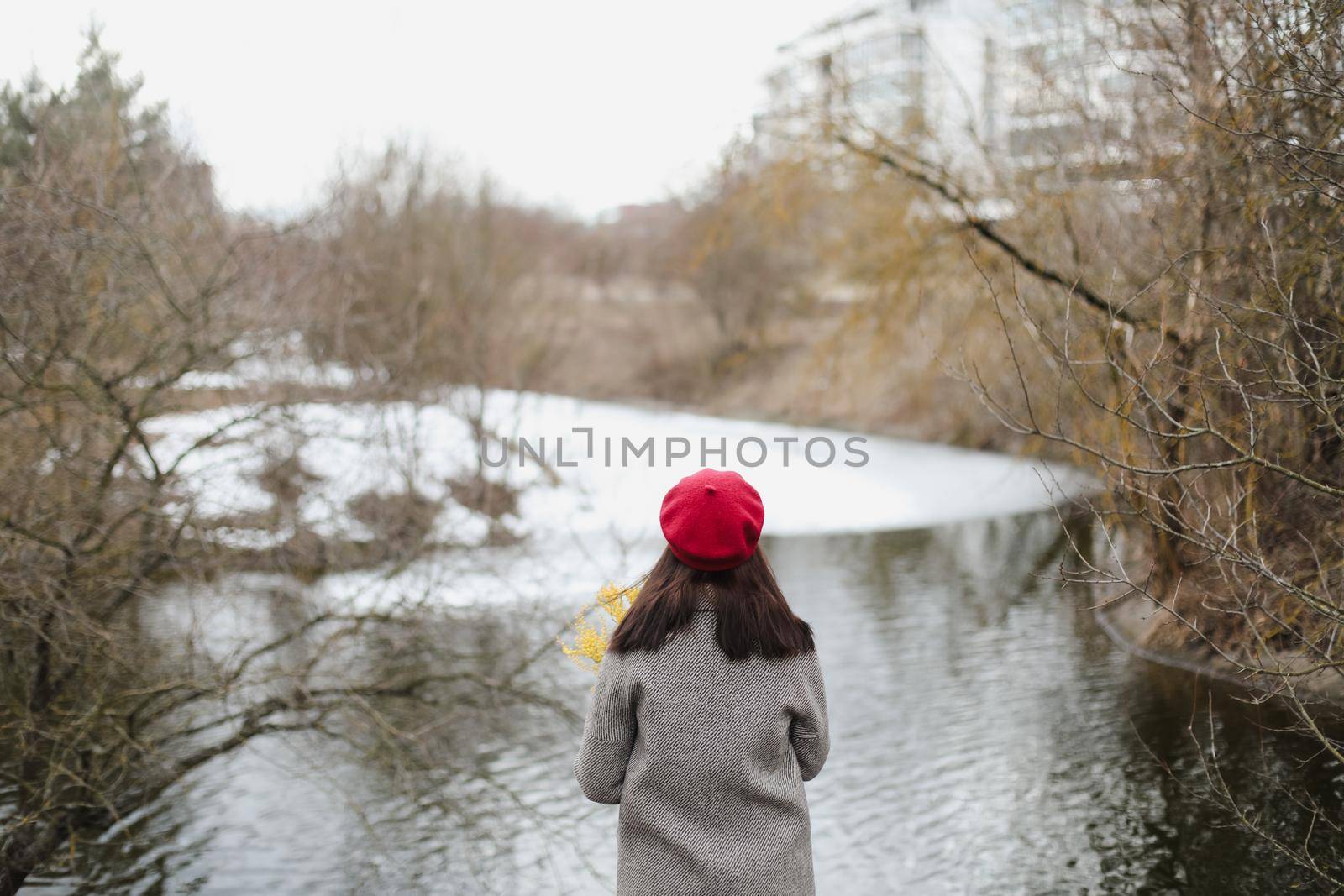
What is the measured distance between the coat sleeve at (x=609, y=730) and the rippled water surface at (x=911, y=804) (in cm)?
258

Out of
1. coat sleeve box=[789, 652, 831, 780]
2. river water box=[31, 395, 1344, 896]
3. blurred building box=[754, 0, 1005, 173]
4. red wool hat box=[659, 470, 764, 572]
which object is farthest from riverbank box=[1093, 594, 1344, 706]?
red wool hat box=[659, 470, 764, 572]

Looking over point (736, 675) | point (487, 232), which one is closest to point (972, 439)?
point (487, 232)

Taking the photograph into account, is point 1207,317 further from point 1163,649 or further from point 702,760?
point 702,760

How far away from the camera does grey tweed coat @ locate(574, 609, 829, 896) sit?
2.41 meters

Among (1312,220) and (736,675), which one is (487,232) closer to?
(1312,220)

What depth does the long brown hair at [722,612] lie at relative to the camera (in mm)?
2391

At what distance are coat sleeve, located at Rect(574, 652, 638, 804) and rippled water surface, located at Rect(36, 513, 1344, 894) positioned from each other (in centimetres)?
258

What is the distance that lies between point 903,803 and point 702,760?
4.53 m

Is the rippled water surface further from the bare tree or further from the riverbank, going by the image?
the bare tree

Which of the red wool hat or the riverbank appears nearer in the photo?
the red wool hat

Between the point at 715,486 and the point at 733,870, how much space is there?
31.7 inches

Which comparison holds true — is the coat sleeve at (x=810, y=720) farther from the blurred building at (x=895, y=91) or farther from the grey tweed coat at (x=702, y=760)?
the blurred building at (x=895, y=91)

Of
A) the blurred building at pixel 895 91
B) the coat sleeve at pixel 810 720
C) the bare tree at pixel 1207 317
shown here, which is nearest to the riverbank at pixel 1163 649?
the bare tree at pixel 1207 317

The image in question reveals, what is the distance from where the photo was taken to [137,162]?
676 centimetres
